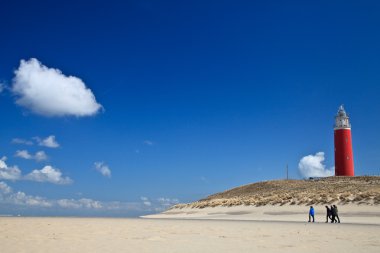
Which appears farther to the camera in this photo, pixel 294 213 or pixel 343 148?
pixel 343 148

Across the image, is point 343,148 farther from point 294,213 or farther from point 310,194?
point 294,213

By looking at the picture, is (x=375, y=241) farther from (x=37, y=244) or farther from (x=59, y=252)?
(x=37, y=244)

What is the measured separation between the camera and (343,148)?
63.7 m

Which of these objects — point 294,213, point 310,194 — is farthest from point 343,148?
point 294,213

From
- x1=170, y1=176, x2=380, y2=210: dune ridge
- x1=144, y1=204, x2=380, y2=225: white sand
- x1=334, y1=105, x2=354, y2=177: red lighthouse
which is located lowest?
x1=144, y1=204, x2=380, y2=225: white sand

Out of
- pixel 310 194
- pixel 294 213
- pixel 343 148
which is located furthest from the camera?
pixel 343 148

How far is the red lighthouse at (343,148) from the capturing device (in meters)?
63.4

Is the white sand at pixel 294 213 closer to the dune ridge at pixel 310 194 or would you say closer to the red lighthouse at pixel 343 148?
the dune ridge at pixel 310 194

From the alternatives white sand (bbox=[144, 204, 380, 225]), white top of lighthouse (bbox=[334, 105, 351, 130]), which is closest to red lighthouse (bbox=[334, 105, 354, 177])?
white top of lighthouse (bbox=[334, 105, 351, 130])

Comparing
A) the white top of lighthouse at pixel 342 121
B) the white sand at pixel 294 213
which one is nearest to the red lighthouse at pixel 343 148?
the white top of lighthouse at pixel 342 121

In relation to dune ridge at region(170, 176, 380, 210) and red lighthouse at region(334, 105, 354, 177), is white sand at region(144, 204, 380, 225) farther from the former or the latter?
red lighthouse at region(334, 105, 354, 177)

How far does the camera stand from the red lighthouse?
6344 cm

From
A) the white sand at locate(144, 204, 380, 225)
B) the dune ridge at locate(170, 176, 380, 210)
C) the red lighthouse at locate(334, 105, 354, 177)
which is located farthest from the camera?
the red lighthouse at locate(334, 105, 354, 177)

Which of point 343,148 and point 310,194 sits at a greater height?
point 343,148
